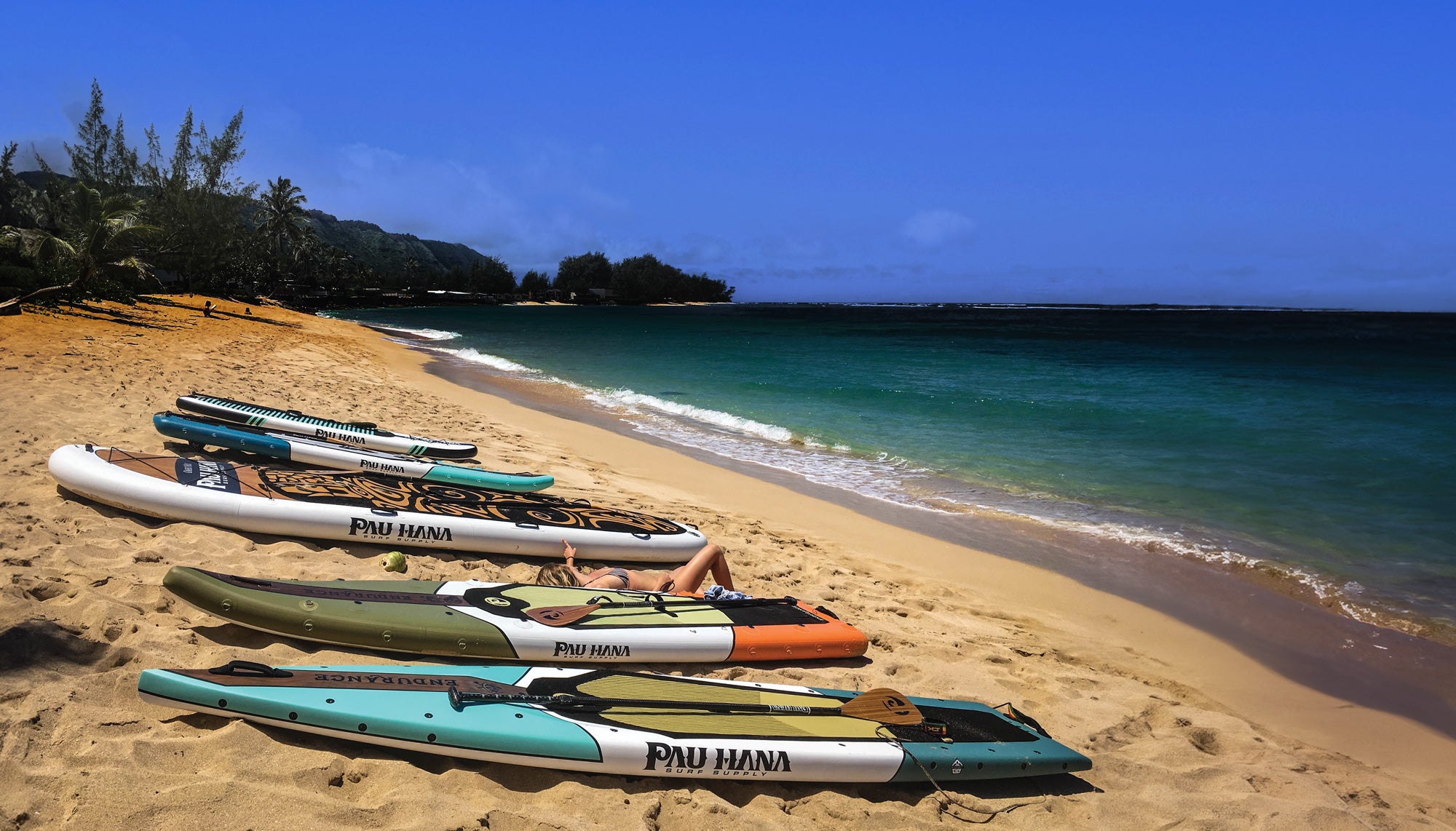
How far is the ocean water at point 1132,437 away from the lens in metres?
7.38

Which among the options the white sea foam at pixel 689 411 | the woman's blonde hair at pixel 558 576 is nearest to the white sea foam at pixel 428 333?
the white sea foam at pixel 689 411

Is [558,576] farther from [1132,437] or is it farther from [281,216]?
[281,216]

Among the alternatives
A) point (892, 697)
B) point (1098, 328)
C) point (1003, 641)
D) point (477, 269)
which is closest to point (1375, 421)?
point (1003, 641)

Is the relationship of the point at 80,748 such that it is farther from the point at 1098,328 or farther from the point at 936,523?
the point at 1098,328

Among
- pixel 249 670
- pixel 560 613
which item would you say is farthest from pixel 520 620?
pixel 249 670

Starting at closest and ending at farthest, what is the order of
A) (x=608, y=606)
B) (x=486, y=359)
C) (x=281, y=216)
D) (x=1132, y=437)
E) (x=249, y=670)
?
(x=249, y=670) → (x=608, y=606) → (x=1132, y=437) → (x=486, y=359) → (x=281, y=216)

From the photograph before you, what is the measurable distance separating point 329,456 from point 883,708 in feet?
18.6

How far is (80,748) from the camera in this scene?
260 centimetres

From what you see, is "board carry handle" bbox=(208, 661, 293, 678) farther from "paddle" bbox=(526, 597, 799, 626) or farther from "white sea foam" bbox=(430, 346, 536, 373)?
"white sea foam" bbox=(430, 346, 536, 373)

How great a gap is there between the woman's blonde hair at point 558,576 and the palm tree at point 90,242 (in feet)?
58.1

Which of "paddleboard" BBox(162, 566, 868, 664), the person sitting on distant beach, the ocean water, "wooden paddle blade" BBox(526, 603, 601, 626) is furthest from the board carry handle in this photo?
the ocean water

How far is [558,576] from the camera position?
4.73 meters

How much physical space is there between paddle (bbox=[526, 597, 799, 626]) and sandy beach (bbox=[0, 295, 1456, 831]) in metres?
0.46

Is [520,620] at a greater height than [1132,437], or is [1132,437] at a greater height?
[1132,437]
